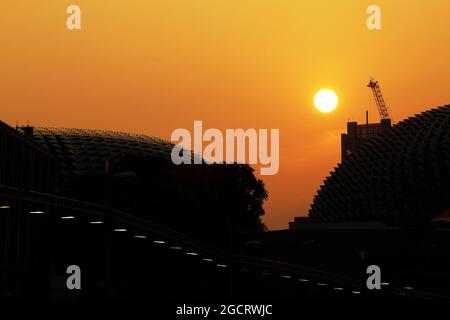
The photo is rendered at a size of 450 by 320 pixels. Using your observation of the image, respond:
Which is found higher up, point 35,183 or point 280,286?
point 35,183

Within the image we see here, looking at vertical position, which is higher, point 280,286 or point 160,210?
point 160,210

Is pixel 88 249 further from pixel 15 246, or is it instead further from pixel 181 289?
pixel 15 246

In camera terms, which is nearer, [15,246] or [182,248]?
[15,246]

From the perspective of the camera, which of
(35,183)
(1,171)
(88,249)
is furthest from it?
(88,249)

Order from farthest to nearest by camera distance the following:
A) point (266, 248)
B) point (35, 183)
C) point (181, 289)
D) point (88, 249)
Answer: point (266, 248)
point (181, 289)
point (88, 249)
point (35, 183)
